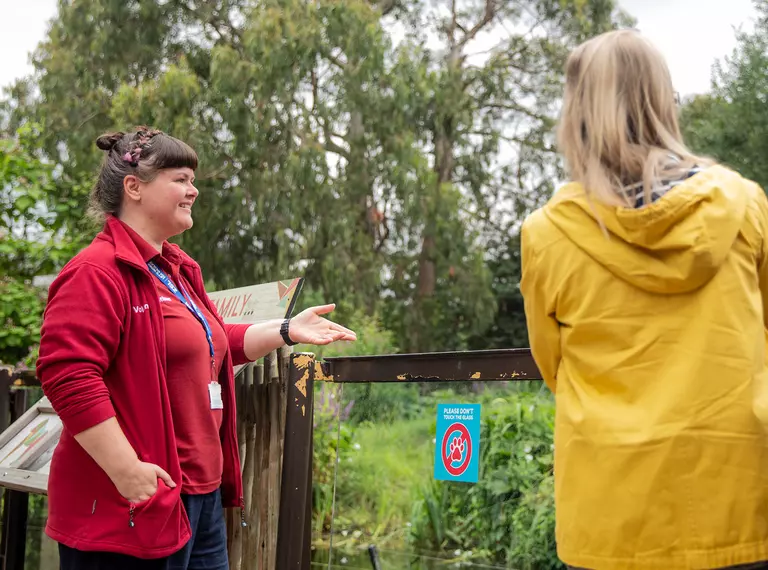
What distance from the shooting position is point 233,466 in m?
2.63

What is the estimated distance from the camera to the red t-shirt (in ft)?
7.88

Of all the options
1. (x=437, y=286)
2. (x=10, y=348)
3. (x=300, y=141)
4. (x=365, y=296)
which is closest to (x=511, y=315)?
(x=437, y=286)

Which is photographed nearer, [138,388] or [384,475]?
[138,388]

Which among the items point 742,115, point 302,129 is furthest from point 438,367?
point 742,115

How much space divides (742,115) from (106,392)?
1835cm

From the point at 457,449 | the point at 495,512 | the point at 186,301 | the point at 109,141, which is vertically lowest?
the point at 495,512

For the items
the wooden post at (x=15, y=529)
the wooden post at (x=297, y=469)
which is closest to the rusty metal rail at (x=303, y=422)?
the wooden post at (x=297, y=469)

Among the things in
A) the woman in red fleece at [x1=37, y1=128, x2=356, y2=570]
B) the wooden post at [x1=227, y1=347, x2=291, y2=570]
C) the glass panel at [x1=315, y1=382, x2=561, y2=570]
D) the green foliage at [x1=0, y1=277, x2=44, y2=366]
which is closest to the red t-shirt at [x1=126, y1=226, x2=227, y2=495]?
the woman in red fleece at [x1=37, y1=128, x2=356, y2=570]

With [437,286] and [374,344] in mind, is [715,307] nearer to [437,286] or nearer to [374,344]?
[374,344]

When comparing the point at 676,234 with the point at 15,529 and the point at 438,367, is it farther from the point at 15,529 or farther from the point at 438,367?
the point at 15,529

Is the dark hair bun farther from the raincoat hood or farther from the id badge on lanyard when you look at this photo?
the raincoat hood

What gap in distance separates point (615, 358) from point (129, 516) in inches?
50.4

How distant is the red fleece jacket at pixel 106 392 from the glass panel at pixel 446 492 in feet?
4.03

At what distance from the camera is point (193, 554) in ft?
8.04
